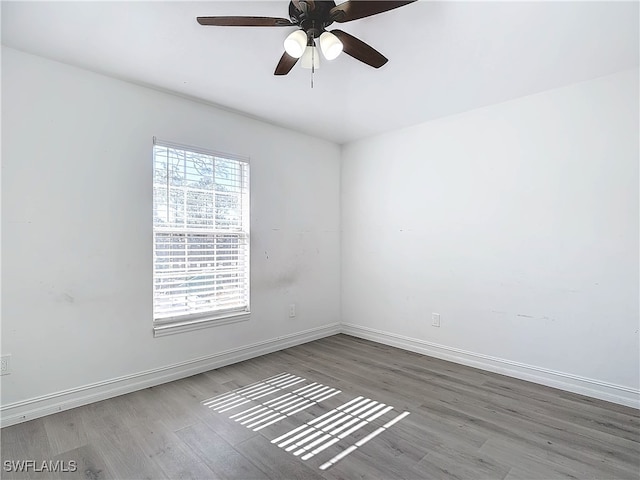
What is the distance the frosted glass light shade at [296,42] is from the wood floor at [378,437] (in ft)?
7.55

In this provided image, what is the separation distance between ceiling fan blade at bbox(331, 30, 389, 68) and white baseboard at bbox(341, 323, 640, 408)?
2.81 meters

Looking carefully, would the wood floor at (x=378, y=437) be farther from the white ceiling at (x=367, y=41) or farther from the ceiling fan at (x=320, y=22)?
the white ceiling at (x=367, y=41)

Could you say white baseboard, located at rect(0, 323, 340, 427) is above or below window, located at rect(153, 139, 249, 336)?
below

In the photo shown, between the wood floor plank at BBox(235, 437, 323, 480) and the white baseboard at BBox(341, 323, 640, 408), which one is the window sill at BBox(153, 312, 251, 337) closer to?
the wood floor plank at BBox(235, 437, 323, 480)

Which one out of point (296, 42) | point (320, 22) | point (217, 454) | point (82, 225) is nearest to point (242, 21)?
point (296, 42)

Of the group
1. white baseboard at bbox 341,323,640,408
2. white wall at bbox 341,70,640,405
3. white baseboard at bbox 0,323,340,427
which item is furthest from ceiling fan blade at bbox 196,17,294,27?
white baseboard at bbox 341,323,640,408

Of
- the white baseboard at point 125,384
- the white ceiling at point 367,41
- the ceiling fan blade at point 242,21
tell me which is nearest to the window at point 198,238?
the white baseboard at point 125,384

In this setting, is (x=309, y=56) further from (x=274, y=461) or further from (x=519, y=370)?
(x=519, y=370)

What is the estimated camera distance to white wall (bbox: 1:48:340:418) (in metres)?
2.35

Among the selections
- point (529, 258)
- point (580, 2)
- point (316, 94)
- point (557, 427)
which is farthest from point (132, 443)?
point (580, 2)

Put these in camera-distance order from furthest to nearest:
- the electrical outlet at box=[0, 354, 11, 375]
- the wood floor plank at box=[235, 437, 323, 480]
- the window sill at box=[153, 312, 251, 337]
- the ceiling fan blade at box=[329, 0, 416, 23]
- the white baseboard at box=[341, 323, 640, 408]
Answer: the window sill at box=[153, 312, 251, 337] → the white baseboard at box=[341, 323, 640, 408] → the electrical outlet at box=[0, 354, 11, 375] → the wood floor plank at box=[235, 437, 323, 480] → the ceiling fan blade at box=[329, 0, 416, 23]

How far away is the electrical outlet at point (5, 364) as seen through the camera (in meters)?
2.29

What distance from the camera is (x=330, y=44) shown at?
1.88 metres

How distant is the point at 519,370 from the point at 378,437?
5.53 ft
